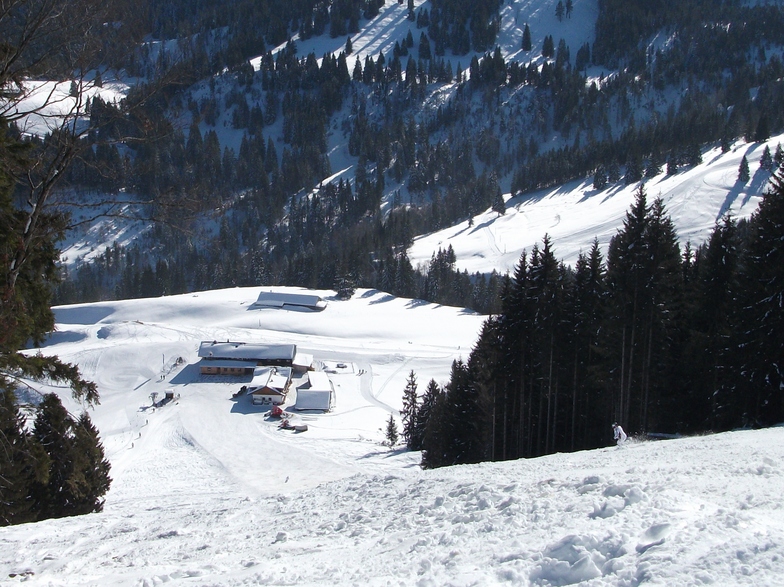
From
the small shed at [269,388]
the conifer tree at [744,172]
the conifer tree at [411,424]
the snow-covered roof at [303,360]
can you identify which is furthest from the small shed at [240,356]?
the conifer tree at [744,172]

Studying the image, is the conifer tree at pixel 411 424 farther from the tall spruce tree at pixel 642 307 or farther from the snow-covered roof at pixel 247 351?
the snow-covered roof at pixel 247 351

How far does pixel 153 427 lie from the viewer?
41000 millimetres

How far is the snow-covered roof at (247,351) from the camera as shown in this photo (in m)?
59.1

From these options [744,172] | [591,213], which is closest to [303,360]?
[591,213]

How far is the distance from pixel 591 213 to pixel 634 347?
95486 millimetres

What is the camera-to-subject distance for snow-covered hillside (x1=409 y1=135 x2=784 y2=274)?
9325cm

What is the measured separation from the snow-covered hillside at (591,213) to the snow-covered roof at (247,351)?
160 feet

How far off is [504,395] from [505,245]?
8770cm

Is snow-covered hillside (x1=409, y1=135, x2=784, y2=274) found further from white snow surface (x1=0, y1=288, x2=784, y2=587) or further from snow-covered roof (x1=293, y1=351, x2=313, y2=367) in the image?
white snow surface (x1=0, y1=288, x2=784, y2=587)

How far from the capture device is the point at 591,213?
110562 mm

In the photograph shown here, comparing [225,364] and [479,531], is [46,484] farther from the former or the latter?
[225,364]

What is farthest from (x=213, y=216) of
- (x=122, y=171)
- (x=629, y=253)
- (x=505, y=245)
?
(x=505, y=245)

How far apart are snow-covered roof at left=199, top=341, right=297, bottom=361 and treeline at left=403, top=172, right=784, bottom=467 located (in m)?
35.0

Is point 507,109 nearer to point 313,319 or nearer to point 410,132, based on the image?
point 410,132
